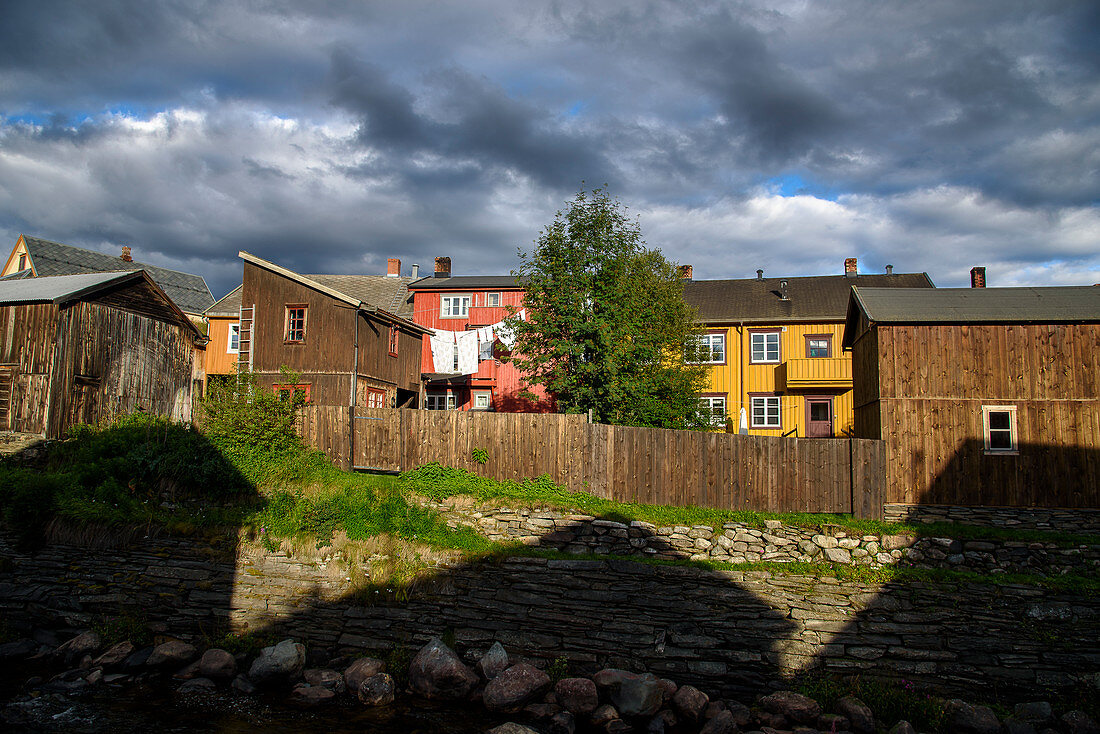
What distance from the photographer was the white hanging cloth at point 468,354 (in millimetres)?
26156

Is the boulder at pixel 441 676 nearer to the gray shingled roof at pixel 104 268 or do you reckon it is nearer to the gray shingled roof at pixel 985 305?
the gray shingled roof at pixel 985 305

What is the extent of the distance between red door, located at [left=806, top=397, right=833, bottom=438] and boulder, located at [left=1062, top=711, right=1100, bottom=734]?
638 inches

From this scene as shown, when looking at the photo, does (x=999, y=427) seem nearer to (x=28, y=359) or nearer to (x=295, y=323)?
(x=295, y=323)

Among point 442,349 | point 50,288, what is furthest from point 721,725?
point 50,288

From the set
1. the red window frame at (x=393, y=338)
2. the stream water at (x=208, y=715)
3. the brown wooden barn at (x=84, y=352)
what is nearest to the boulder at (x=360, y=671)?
the stream water at (x=208, y=715)

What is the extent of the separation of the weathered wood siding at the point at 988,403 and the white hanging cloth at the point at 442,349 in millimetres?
16579

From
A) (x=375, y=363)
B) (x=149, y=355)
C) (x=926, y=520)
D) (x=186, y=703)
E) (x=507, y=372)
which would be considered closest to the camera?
(x=186, y=703)

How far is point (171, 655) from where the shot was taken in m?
11.0

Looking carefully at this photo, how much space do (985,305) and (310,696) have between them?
17.3 meters

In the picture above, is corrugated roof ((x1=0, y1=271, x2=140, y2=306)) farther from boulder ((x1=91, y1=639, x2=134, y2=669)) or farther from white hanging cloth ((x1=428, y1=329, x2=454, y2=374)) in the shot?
boulder ((x1=91, y1=639, x2=134, y2=669))

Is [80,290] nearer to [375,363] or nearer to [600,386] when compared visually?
[375,363]

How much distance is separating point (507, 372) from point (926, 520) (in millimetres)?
18952

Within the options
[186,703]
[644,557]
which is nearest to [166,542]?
[186,703]

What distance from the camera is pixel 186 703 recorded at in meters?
9.79
